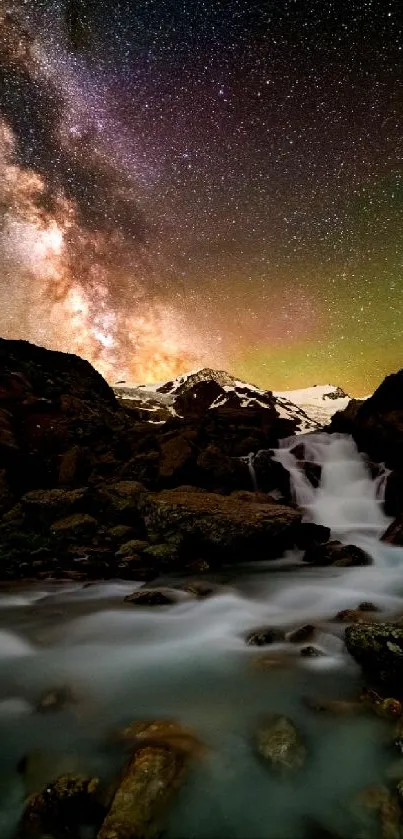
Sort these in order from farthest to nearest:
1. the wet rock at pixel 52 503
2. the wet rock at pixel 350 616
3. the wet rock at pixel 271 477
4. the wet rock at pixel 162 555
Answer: the wet rock at pixel 271 477, the wet rock at pixel 52 503, the wet rock at pixel 162 555, the wet rock at pixel 350 616

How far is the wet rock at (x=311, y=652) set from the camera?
5.12 metres

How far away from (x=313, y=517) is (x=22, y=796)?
1377 cm

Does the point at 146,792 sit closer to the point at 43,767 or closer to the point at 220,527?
the point at 43,767

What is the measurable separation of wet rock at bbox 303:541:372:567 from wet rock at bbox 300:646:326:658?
5.20 metres

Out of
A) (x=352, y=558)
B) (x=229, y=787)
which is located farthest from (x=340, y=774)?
(x=352, y=558)

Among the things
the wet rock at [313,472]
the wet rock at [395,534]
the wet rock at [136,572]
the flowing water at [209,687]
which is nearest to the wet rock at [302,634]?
the flowing water at [209,687]

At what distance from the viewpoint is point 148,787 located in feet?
9.11

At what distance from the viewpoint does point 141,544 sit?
10375mm

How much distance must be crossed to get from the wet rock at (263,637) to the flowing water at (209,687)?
0.15m

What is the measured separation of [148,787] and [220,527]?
7.04 meters

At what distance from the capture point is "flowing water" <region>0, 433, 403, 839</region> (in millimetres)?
2934

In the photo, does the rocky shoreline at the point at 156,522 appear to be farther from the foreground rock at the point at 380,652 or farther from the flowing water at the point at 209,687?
the flowing water at the point at 209,687

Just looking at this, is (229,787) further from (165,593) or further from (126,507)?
(126,507)

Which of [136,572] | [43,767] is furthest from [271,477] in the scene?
[43,767]
